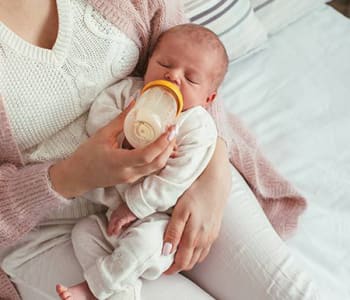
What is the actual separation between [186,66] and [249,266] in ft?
1.17

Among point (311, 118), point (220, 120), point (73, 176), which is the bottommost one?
point (311, 118)

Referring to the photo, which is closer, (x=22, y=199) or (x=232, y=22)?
(x=22, y=199)

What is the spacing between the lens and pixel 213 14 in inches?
57.1

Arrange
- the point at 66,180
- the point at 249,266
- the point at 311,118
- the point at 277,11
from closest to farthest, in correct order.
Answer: the point at 66,180 → the point at 249,266 → the point at 311,118 → the point at 277,11

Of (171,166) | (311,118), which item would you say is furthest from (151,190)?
(311,118)

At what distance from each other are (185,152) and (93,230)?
20 centimetres

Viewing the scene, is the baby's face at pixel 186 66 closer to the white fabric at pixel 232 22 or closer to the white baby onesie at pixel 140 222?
the white baby onesie at pixel 140 222

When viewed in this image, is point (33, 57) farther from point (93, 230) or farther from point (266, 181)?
point (266, 181)

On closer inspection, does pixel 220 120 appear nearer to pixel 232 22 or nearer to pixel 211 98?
pixel 211 98

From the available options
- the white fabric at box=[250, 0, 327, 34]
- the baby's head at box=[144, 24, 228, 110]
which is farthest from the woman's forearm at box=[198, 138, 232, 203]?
the white fabric at box=[250, 0, 327, 34]

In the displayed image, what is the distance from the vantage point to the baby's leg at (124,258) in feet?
2.88

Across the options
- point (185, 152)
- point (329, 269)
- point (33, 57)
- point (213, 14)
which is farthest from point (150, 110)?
point (213, 14)

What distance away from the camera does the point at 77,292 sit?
882 millimetres

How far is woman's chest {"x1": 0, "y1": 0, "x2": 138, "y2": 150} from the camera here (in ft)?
2.97
